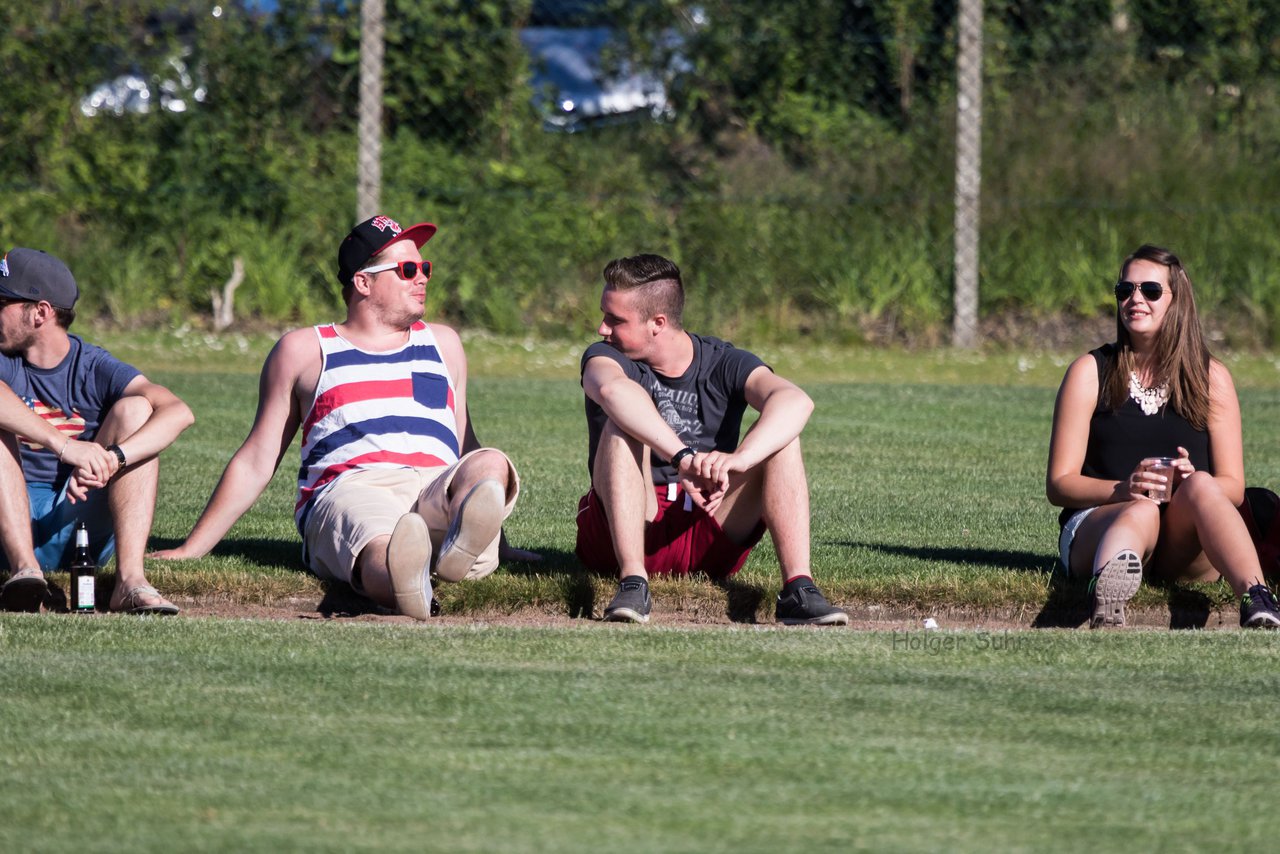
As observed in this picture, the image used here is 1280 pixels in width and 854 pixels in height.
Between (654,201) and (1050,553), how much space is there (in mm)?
10375

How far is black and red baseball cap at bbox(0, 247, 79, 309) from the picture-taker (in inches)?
237

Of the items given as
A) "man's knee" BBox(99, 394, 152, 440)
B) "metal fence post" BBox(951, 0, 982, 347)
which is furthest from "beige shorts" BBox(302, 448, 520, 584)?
"metal fence post" BBox(951, 0, 982, 347)

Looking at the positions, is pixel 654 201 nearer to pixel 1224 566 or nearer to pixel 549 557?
pixel 549 557

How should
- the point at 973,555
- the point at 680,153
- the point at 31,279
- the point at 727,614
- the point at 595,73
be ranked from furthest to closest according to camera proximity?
the point at 595,73 → the point at 680,153 → the point at 973,555 → the point at 727,614 → the point at 31,279

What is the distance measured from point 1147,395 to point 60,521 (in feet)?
12.1

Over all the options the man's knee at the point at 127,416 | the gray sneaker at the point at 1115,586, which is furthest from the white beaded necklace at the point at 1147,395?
the man's knee at the point at 127,416

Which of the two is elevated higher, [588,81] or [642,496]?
[588,81]

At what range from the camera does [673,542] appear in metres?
6.24

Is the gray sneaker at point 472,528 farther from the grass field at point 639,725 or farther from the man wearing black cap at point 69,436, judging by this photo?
the man wearing black cap at point 69,436

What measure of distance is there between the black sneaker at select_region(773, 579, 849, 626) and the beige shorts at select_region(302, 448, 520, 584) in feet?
3.04

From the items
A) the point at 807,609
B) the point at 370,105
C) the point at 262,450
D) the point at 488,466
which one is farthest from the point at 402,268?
the point at 370,105

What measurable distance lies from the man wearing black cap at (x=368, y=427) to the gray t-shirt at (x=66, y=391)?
1.57ft

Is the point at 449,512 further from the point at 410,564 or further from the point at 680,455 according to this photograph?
the point at 680,455

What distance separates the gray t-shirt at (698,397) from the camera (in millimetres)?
6184
